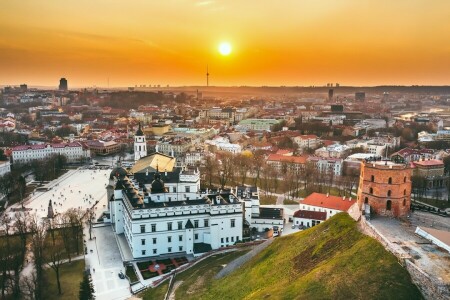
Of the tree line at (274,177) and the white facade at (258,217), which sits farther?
the tree line at (274,177)

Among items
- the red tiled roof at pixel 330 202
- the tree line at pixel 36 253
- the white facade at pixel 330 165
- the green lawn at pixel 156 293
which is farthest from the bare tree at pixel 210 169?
the green lawn at pixel 156 293

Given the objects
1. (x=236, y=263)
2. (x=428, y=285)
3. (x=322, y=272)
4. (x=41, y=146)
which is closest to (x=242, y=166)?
(x=236, y=263)

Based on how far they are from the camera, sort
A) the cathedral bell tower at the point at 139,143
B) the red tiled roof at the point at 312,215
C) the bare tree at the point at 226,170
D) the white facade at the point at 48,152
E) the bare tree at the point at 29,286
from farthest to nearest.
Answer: the white facade at the point at 48,152 < the bare tree at the point at 226,170 < the cathedral bell tower at the point at 139,143 < the red tiled roof at the point at 312,215 < the bare tree at the point at 29,286

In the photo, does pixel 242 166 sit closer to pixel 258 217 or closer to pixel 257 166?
pixel 257 166

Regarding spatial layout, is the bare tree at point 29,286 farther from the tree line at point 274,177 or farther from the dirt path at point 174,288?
the tree line at point 274,177

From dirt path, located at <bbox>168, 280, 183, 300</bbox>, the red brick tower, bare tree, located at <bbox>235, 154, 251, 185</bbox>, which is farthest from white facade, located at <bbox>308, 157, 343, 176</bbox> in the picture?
the red brick tower

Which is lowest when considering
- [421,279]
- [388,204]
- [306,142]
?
[306,142]
